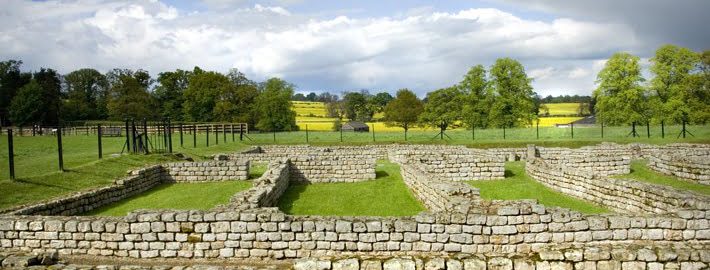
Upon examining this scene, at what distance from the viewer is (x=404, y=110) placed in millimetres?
86500

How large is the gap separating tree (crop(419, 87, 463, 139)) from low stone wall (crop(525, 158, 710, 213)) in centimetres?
5722

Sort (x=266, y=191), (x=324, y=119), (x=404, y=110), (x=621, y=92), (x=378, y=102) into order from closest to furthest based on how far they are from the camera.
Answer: (x=266, y=191) < (x=621, y=92) < (x=404, y=110) < (x=324, y=119) < (x=378, y=102)

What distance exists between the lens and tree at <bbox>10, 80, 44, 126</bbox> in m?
74.2

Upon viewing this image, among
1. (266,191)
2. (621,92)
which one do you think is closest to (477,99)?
(621,92)

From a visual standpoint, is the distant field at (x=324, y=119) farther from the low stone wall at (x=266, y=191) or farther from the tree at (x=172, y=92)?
the low stone wall at (x=266, y=191)

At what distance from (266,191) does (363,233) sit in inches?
205

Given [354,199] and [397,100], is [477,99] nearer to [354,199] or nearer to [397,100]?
[397,100]

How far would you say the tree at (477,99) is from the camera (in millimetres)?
65875

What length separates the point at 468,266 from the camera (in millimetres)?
7223

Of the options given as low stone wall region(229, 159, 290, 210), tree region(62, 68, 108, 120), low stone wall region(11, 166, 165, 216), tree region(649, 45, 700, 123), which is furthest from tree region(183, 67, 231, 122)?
low stone wall region(229, 159, 290, 210)

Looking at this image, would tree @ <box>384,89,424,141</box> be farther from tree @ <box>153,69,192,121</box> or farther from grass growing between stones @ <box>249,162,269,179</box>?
grass growing between stones @ <box>249,162,269,179</box>

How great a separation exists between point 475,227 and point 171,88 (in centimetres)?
8575

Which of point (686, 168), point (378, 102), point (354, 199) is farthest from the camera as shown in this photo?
point (378, 102)

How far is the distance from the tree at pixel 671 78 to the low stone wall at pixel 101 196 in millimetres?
52974
